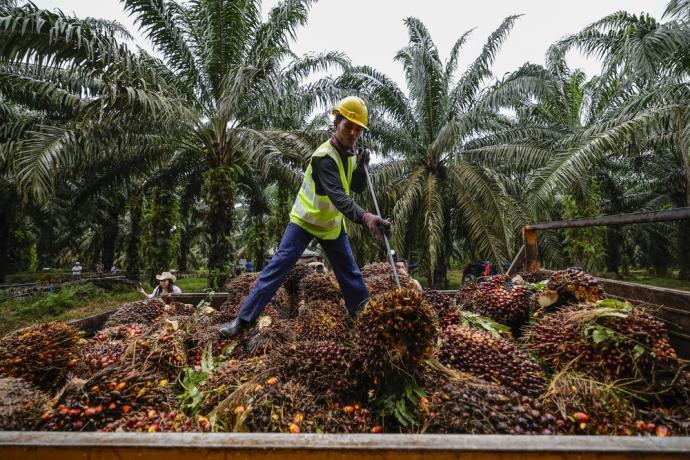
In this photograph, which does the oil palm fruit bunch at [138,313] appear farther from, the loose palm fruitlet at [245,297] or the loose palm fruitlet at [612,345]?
the loose palm fruitlet at [612,345]

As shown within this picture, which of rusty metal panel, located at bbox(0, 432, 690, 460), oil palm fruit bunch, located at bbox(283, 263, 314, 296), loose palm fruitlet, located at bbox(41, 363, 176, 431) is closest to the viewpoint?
rusty metal panel, located at bbox(0, 432, 690, 460)

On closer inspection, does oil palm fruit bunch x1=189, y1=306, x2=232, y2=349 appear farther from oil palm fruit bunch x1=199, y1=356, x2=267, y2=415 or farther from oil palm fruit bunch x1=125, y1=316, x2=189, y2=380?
oil palm fruit bunch x1=199, y1=356, x2=267, y2=415

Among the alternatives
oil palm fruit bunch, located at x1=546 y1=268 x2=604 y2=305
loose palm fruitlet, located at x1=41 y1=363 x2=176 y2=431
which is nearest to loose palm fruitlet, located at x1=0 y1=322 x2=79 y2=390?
loose palm fruitlet, located at x1=41 y1=363 x2=176 y2=431

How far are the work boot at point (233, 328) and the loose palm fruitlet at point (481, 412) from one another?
1.49m

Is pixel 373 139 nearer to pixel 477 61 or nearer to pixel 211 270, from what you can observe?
pixel 477 61

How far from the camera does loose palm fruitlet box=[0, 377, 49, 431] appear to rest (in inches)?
→ 55.5

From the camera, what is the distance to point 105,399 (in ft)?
5.39

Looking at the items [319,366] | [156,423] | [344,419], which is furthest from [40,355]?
[344,419]

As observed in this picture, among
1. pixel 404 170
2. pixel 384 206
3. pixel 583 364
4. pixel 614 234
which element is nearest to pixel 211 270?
pixel 384 206

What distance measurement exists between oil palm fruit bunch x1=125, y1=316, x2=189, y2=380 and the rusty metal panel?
3.15 feet

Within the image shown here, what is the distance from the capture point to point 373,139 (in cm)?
1080

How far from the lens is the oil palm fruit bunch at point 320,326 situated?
232 centimetres

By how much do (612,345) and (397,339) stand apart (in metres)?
1.13

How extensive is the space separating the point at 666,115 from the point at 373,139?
6.63m
